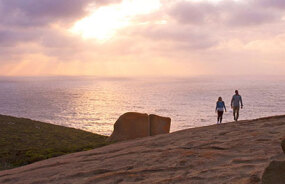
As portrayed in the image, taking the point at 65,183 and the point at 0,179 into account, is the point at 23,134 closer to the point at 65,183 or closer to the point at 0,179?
the point at 0,179

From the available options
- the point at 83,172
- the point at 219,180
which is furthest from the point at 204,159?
the point at 83,172

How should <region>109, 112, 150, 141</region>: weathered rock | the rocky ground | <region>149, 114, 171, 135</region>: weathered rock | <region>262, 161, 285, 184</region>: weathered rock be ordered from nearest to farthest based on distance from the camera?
<region>262, 161, 285, 184</region>: weathered rock
the rocky ground
<region>109, 112, 150, 141</region>: weathered rock
<region>149, 114, 171, 135</region>: weathered rock

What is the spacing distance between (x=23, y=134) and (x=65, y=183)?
16.9 meters

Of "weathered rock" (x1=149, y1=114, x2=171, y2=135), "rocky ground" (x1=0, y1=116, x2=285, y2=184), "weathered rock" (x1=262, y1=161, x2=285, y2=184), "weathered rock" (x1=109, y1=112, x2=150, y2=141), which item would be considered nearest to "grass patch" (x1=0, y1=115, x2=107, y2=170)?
"weathered rock" (x1=109, y1=112, x2=150, y2=141)

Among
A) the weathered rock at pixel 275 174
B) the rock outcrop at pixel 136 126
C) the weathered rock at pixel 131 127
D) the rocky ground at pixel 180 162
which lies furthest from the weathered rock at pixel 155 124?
the weathered rock at pixel 275 174

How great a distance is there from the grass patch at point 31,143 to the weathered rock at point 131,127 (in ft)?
4.12

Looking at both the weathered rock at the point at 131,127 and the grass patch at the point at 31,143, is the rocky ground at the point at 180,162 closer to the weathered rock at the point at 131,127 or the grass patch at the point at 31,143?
the grass patch at the point at 31,143

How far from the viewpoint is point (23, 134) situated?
22.8 metres

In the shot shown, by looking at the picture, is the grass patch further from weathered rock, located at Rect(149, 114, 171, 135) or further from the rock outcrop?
weathered rock, located at Rect(149, 114, 171, 135)

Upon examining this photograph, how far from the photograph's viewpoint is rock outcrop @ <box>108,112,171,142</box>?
2092 centimetres

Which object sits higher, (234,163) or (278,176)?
(278,176)

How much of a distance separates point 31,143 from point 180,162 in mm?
14681

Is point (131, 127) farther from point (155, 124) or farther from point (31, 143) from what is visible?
point (31, 143)

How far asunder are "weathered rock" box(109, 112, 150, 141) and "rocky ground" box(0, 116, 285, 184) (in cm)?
1034
